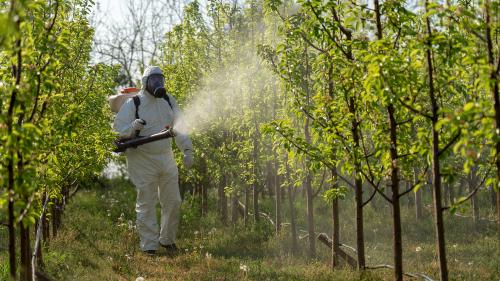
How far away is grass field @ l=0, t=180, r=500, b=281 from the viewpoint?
28.9 feet

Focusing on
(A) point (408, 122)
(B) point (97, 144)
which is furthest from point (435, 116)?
(B) point (97, 144)

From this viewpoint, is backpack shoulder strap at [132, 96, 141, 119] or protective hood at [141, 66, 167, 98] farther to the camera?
backpack shoulder strap at [132, 96, 141, 119]

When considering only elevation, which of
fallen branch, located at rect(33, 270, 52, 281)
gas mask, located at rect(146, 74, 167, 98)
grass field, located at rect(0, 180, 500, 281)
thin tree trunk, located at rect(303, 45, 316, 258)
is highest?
gas mask, located at rect(146, 74, 167, 98)

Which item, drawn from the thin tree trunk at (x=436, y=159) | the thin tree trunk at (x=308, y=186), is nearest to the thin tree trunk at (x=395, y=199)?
the thin tree trunk at (x=436, y=159)

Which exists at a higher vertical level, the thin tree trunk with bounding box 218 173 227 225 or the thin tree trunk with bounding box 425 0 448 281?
the thin tree trunk with bounding box 425 0 448 281

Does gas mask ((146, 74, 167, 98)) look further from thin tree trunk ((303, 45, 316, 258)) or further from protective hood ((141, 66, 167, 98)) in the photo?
thin tree trunk ((303, 45, 316, 258))

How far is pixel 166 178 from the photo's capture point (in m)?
11.3

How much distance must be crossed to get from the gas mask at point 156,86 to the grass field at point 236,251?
2312 mm

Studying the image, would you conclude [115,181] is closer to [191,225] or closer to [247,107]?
[191,225]

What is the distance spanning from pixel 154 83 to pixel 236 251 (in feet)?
10.4

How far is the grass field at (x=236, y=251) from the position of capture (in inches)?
346

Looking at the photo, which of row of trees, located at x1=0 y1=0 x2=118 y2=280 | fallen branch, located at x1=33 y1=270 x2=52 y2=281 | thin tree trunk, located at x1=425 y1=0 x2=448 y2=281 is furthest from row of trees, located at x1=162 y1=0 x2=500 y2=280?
fallen branch, located at x1=33 y1=270 x2=52 y2=281

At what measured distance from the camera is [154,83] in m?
11.0

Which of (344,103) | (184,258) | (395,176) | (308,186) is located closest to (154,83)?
(184,258)
